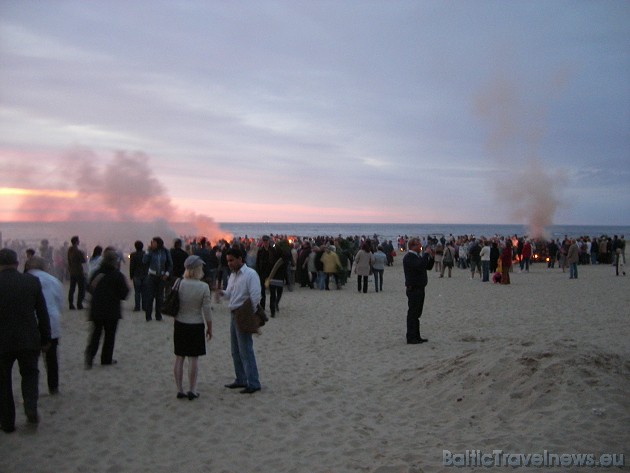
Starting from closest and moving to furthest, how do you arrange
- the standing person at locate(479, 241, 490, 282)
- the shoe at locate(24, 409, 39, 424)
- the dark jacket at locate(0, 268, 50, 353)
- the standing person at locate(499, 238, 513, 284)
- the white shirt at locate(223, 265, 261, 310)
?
the dark jacket at locate(0, 268, 50, 353) < the shoe at locate(24, 409, 39, 424) < the white shirt at locate(223, 265, 261, 310) < the standing person at locate(499, 238, 513, 284) < the standing person at locate(479, 241, 490, 282)

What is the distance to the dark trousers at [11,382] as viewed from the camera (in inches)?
216

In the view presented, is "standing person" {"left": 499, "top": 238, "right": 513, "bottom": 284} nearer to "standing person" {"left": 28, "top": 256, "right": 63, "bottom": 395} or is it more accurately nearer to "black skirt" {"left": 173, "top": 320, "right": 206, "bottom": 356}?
"black skirt" {"left": 173, "top": 320, "right": 206, "bottom": 356}

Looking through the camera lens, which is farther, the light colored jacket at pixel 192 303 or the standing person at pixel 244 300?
the standing person at pixel 244 300

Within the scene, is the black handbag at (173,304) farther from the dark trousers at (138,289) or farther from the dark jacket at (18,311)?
the dark trousers at (138,289)

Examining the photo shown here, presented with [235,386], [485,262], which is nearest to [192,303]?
[235,386]

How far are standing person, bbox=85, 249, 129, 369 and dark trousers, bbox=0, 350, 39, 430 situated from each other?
→ 2596 millimetres

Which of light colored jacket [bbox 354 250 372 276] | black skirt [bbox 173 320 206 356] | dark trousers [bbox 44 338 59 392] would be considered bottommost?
dark trousers [bbox 44 338 59 392]

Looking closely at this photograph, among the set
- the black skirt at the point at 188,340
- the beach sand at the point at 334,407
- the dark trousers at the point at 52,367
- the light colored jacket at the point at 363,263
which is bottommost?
the beach sand at the point at 334,407

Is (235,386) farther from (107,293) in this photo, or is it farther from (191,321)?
(107,293)

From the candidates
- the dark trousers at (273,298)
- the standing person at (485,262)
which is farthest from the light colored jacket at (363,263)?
the standing person at (485,262)

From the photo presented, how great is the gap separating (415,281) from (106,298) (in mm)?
5432

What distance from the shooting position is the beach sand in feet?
16.9

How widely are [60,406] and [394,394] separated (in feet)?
13.7

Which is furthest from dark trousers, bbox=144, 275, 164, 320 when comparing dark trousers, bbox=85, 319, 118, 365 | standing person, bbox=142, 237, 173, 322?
dark trousers, bbox=85, 319, 118, 365
